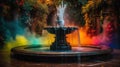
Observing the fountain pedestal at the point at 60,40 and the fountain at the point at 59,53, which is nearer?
the fountain at the point at 59,53

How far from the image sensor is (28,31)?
50.4 feet

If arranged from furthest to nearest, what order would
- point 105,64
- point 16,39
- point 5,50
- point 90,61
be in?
1. point 16,39
2. point 5,50
3. point 90,61
4. point 105,64

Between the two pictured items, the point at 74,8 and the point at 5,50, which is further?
the point at 74,8

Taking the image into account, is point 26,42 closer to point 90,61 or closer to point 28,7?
point 28,7

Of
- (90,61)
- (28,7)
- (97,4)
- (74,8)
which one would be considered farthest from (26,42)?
(90,61)

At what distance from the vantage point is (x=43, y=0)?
15.8 m

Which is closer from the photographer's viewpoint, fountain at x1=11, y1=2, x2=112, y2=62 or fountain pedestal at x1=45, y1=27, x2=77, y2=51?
fountain at x1=11, y1=2, x2=112, y2=62

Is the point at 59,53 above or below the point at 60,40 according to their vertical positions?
below

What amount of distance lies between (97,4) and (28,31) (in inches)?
162

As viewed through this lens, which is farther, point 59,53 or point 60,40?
point 60,40

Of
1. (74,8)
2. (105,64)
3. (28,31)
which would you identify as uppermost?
(74,8)

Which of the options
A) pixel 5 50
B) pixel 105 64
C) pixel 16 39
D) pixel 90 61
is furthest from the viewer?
pixel 16 39

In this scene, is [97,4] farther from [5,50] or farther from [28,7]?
[5,50]

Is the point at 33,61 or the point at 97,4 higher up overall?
the point at 97,4
